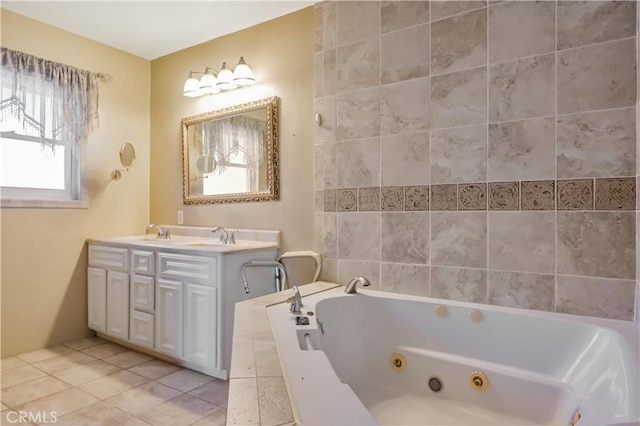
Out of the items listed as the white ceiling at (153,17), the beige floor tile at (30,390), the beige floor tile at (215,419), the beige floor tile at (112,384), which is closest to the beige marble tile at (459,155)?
the white ceiling at (153,17)

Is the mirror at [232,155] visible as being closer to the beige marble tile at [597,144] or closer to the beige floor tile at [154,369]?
the beige floor tile at [154,369]

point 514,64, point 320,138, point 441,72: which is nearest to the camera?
point 514,64

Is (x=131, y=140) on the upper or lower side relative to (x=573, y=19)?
lower

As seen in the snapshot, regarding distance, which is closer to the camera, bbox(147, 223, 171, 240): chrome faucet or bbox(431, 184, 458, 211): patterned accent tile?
bbox(431, 184, 458, 211): patterned accent tile

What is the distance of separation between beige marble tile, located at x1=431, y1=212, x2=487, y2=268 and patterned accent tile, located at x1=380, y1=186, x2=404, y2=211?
0.20 m

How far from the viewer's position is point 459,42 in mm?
1948

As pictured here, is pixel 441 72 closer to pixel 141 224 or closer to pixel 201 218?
pixel 201 218

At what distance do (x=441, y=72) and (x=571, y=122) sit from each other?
A: 669mm

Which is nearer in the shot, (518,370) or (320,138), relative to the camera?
(518,370)

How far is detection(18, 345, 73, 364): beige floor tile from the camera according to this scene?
261cm

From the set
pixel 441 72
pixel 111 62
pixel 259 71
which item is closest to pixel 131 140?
pixel 111 62

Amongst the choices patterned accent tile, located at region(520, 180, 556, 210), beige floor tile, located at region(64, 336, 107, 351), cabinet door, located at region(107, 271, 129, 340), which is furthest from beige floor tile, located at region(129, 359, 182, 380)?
patterned accent tile, located at region(520, 180, 556, 210)

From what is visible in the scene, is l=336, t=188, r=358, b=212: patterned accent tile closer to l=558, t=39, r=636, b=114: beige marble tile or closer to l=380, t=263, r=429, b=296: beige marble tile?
l=380, t=263, r=429, b=296: beige marble tile

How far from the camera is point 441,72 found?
2.00 metres
